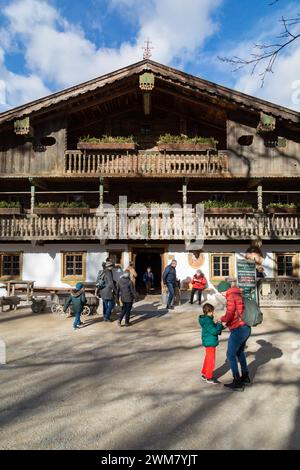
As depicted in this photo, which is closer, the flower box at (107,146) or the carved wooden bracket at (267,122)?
the carved wooden bracket at (267,122)

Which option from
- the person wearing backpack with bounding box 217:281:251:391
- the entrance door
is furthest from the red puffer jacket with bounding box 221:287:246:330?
the entrance door

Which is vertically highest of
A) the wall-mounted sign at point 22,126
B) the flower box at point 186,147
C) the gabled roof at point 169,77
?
the gabled roof at point 169,77

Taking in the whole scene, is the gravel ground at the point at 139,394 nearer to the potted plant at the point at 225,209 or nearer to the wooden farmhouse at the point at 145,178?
the wooden farmhouse at the point at 145,178

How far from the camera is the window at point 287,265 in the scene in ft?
57.1

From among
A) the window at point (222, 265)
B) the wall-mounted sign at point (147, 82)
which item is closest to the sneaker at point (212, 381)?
the window at point (222, 265)

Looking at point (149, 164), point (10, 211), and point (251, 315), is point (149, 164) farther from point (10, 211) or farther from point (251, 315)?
point (251, 315)

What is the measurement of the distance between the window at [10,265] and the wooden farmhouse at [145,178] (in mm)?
52

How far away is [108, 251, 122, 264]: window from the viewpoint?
686 inches

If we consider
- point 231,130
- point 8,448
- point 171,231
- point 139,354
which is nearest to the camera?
point 8,448

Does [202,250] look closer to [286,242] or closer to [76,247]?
[286,242]

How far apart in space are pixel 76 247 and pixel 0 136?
6867 millimetres

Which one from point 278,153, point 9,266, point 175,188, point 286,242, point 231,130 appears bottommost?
point 9,266

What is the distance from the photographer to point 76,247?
1738cm
